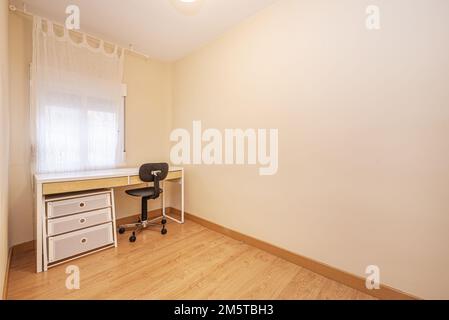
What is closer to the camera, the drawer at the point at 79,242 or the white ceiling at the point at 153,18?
the drawer at the point at 79,242

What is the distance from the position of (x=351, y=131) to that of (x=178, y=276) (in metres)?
1.91

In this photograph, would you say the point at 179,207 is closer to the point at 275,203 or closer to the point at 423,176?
the point at 275,203

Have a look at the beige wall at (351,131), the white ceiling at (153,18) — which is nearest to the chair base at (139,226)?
the beige wall at (351,131)

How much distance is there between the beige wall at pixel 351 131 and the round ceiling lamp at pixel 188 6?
1.70 feet

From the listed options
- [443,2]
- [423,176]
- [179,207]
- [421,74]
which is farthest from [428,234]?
[179,207]

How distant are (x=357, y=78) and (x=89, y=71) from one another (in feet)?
9.51

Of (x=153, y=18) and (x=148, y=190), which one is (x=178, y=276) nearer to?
(x=148, y=190)

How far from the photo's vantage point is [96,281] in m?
1.56

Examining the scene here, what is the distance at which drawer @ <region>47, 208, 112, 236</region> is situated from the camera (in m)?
1.78

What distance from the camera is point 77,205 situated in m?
1.92

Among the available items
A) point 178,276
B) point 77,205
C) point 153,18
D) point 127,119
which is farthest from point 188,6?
point 178,276

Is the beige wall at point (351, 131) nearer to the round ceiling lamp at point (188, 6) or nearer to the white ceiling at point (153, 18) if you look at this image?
the white ceiling at point (153, 18)

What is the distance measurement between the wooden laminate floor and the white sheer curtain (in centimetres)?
111

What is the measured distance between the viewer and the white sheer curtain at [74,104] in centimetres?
202
